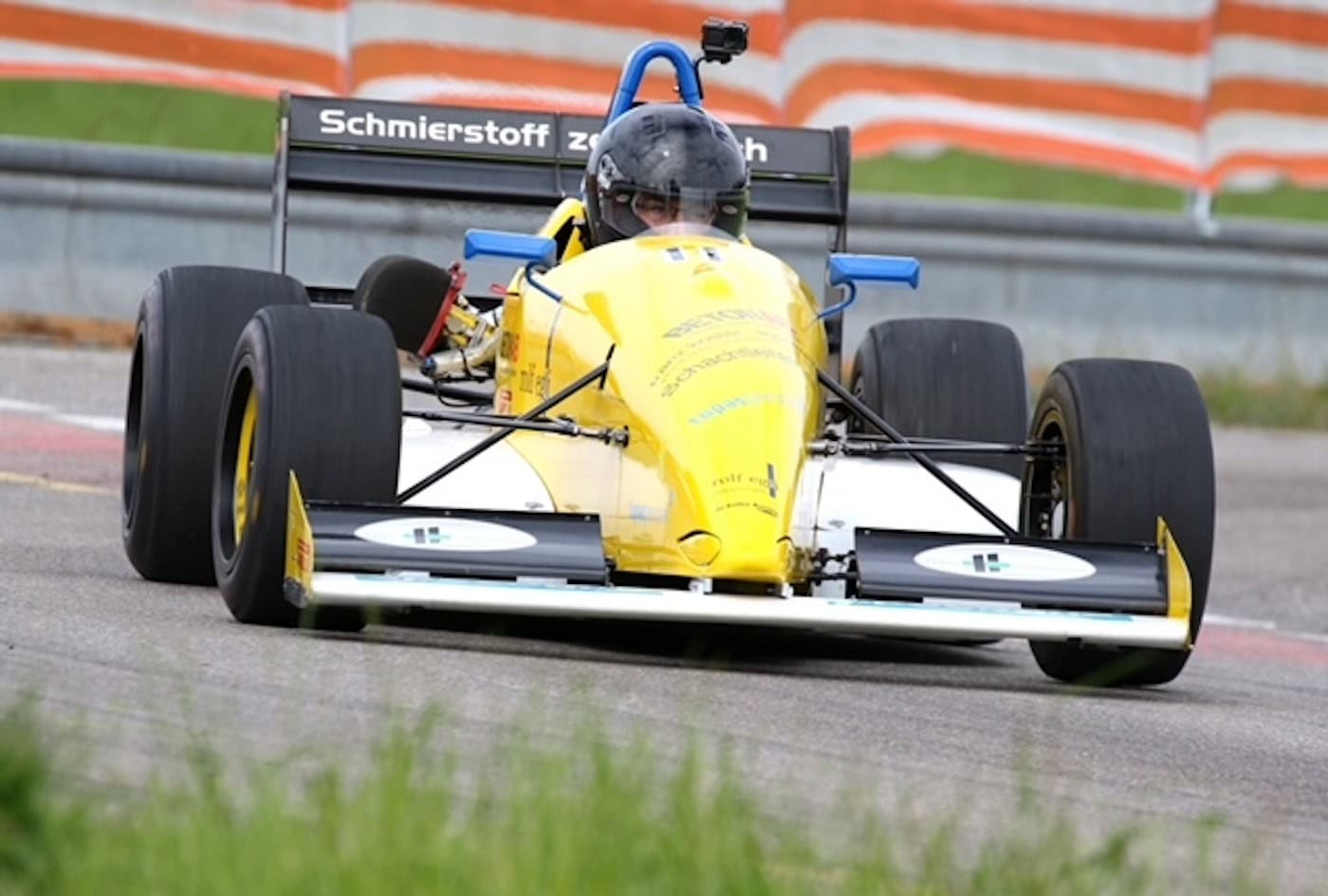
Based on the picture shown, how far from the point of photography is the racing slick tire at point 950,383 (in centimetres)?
998

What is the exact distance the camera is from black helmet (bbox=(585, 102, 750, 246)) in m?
8.88

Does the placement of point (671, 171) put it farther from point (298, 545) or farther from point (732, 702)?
point (732, 702)

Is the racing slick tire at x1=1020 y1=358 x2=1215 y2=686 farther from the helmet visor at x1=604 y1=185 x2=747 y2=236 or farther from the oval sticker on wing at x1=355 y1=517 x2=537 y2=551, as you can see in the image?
the oval sticker on wing at x1=355 y1=517 x2=537 y2=551

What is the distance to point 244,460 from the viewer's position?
8.30 metres

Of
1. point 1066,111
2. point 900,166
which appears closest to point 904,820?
point 1066,111

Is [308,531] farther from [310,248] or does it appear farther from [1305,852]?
[310,248]

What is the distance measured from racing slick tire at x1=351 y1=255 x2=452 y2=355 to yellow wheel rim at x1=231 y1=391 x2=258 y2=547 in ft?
5.99

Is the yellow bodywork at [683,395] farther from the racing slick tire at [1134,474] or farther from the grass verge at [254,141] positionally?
the grass verge at [254,141]

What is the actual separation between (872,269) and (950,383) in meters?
1.22

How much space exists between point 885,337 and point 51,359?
6344mm

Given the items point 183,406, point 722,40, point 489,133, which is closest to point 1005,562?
point 183,406

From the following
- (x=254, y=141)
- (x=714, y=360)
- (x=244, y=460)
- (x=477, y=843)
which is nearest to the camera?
(x=477, y=843)

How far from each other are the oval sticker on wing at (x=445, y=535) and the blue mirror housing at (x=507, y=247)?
117 centimetres

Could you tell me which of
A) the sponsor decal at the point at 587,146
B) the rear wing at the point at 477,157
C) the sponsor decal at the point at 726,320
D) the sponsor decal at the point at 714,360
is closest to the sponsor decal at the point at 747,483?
the sponsor decal at the point at 714,360
